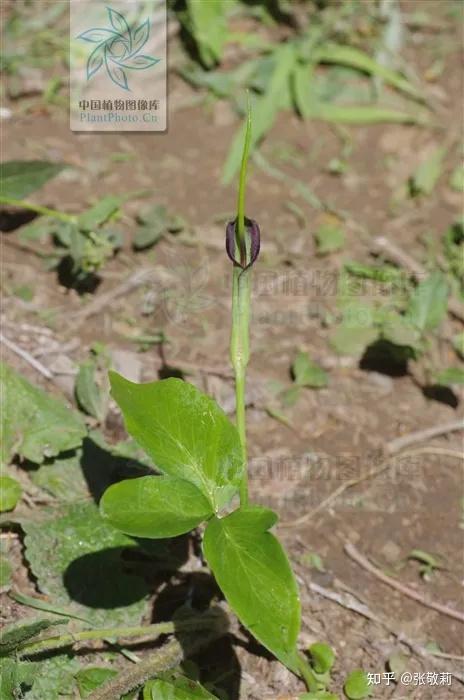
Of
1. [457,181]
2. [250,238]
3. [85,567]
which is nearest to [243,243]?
[250,238]

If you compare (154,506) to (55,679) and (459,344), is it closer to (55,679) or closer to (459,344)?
(55,679)

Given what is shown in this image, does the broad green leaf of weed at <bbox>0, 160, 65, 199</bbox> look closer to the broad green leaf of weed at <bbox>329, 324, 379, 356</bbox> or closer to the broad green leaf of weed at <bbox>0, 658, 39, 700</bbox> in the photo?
the broad green leaf of weed at <bbox>329, 324, 379, 356</bbox>

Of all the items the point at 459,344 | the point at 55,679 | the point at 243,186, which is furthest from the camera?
the point at 459,344

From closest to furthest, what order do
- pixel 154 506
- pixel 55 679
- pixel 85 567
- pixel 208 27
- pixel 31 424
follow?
1. pixel 154 506
2. pixel 55 679
3. pixel 85 567
4. pixel 31 424
5. pixel 208 27

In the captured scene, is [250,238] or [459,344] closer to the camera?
[250,238]

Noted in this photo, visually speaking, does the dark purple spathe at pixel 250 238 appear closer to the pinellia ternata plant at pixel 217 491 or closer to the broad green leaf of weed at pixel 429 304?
the pinellia ternata plant at pixel 217 491

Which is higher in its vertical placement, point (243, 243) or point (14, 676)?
point (243, 243)

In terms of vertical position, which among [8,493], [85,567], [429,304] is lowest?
[85,567]

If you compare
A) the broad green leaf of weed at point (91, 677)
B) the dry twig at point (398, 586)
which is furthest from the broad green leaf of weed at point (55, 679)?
the dry twig at point (398, 586)
